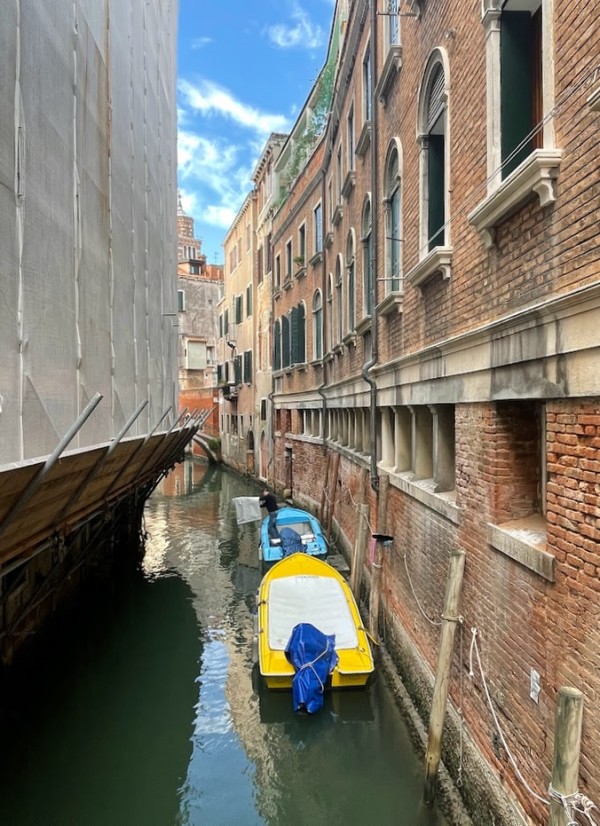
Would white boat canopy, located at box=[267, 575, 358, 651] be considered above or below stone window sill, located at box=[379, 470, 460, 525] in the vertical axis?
below

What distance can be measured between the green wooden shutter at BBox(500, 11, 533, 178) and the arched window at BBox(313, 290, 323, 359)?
1183 centimetres

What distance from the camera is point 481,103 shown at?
15.4 feet

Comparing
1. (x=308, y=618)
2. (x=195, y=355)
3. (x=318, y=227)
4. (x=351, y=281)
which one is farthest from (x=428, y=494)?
(x=195, y=355)

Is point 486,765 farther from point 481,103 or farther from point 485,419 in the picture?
point 481,103

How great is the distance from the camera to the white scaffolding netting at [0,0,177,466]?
13.0 feet

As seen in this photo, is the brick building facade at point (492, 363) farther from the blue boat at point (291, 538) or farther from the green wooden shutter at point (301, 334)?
the green wooden shutter at point (301, 334)

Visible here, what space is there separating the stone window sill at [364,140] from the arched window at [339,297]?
282cm

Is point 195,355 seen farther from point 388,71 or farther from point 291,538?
point 388,71

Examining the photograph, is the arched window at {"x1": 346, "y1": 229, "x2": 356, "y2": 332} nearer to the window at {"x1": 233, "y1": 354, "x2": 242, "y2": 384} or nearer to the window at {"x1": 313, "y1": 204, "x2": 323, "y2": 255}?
the window at {"x1": 313, "y1": 204, "x2": 323, "y2": 255}

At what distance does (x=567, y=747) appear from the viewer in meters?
3.11

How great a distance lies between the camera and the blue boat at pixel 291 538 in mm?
11984

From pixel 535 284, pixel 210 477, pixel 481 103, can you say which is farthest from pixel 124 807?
pixel 210 477

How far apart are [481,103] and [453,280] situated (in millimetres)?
1440

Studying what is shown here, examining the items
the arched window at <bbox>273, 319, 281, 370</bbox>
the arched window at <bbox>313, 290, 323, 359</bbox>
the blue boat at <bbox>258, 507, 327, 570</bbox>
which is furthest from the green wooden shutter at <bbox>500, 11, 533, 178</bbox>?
the arched window at <bbox>273, 319, 281, 370</bbox>
